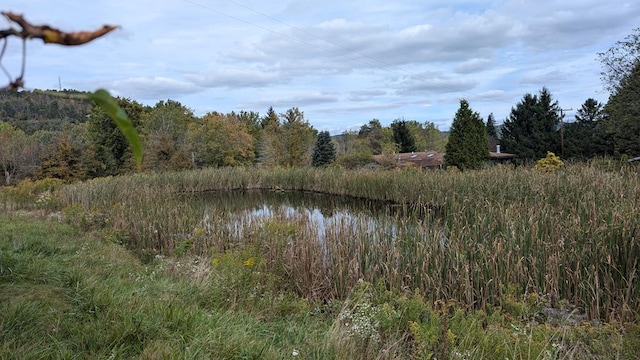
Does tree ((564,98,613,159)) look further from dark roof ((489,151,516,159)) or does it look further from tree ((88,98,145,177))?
tree ((88,98,145,177))

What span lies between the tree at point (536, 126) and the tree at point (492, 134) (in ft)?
21.3

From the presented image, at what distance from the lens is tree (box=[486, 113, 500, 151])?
120 feet

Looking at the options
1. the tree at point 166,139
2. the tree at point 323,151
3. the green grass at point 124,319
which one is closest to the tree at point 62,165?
the tree at point 166,139

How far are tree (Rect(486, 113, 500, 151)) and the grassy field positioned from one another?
1190 inches

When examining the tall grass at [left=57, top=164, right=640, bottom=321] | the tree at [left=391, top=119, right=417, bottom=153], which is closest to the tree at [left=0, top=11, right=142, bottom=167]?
the tall grass at [left=57, top=164, right=640, bottom=321]

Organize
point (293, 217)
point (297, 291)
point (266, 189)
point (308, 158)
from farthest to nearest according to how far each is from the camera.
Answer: point (308, 158)
point (266, 189)
point (293, 217)
point (297, 291)

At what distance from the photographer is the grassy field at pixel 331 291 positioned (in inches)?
95.7

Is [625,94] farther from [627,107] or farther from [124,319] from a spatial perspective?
[124,319]

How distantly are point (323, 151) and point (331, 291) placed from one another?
23686mm

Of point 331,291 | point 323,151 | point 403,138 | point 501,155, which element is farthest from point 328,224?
point 403,138

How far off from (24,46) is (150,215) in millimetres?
8284

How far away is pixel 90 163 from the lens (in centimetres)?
1889

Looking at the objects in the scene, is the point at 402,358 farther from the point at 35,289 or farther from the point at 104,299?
the point at 35,289

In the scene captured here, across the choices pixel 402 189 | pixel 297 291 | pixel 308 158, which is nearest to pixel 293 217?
pixel 297 291
